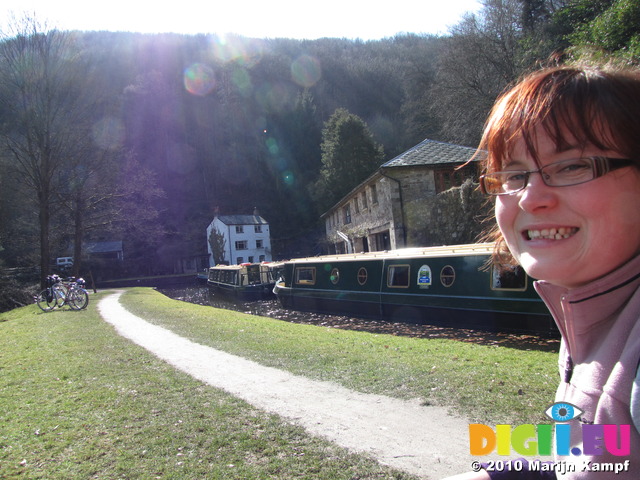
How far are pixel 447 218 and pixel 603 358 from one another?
19.2 meters

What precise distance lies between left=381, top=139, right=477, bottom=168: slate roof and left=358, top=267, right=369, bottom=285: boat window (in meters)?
7.86

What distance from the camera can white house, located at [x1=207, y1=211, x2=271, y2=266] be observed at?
57.5 meters

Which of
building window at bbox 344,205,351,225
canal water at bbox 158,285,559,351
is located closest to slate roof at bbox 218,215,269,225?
building window at bbox 344,205,351,225

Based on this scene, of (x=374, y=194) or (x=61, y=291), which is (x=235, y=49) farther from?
(x=61, y=291)

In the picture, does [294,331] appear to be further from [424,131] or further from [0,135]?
[424,131]

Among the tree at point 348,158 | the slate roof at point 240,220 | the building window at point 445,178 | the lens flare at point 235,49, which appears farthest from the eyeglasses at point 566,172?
the lens flare at point 235,49

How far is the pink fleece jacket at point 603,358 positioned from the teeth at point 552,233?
0.49 feet

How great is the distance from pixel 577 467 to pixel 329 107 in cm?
9583

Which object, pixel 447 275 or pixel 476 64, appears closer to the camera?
pixel 447 275

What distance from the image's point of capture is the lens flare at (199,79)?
9850cm

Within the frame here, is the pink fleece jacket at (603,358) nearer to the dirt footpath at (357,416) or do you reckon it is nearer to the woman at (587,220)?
the woman at (587,220)

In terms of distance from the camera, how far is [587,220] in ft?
3.84

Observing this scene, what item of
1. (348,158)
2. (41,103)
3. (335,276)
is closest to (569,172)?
(335,276)

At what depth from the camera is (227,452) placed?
4074 mm
